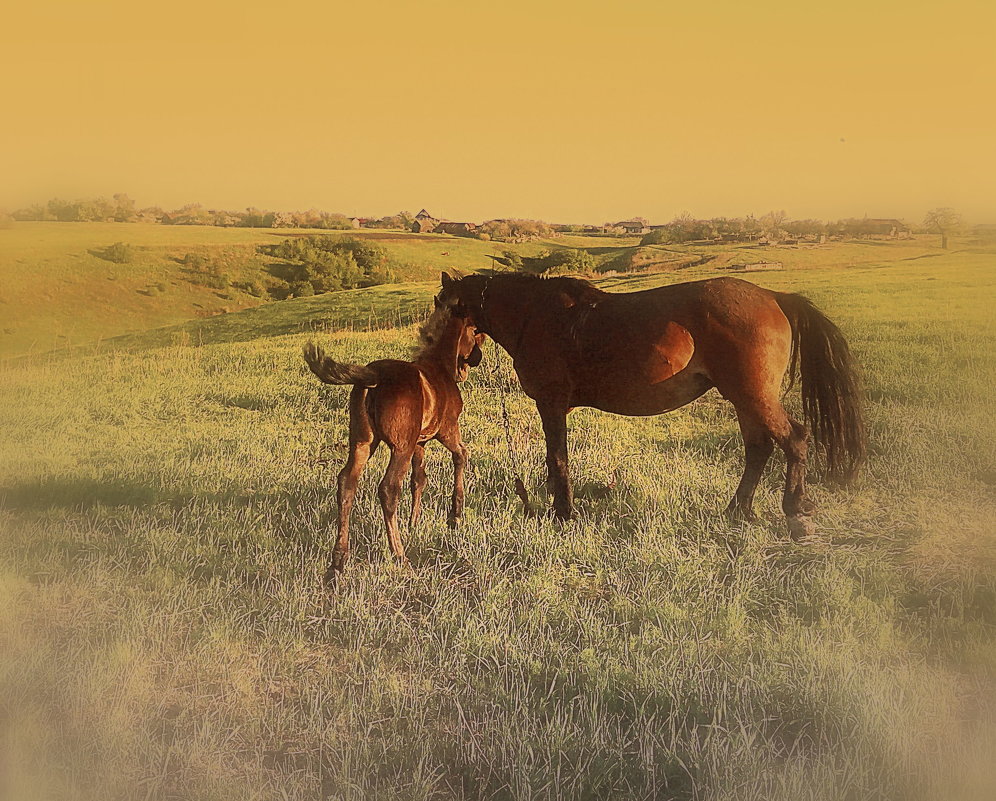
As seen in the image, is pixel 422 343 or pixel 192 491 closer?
pixel 422 343

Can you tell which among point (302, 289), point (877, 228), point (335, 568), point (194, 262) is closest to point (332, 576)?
point (335, 568)

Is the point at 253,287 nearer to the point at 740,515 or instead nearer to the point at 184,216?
the point at 184,216

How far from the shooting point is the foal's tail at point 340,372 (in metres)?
1.78

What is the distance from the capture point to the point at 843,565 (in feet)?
6.72

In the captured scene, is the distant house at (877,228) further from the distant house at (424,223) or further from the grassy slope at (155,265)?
the distant house at (424,223)

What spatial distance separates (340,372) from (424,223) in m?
0.59

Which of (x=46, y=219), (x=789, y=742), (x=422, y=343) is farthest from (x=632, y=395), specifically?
(x=46, y=219)

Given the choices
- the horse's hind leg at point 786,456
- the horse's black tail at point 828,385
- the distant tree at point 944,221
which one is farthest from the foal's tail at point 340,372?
the distant tree at point 944,221

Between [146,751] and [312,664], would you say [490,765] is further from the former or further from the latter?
[146,751]

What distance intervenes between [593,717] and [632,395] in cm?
71

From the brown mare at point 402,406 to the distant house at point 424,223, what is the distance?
0.29m

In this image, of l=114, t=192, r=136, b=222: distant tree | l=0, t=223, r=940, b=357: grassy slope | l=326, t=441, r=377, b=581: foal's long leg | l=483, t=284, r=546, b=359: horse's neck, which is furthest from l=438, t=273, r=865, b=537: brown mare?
l=114, t=192, r=136, b=222: distant tree

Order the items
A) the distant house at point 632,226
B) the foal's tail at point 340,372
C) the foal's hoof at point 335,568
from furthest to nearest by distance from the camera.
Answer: the distant house at point 632,226, the foal's hoof at point 335,568, the foal's tail at point 340,372

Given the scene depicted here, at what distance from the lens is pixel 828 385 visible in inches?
80.4
